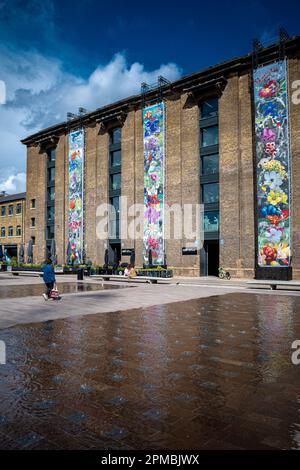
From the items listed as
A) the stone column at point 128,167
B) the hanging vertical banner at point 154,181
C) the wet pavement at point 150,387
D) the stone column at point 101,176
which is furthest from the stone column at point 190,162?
the wet pavement at point 150,387

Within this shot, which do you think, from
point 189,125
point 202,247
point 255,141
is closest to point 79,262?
point 202,247

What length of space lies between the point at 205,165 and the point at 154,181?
4989 mm

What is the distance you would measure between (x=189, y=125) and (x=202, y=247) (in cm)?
1059

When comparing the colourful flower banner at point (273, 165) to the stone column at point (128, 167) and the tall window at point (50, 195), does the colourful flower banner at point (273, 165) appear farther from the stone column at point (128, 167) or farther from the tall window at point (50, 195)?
the tall window at point (50, 195)

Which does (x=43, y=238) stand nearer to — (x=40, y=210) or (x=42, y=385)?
(x=40, y=210)

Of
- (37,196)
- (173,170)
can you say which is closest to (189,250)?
(173,170)

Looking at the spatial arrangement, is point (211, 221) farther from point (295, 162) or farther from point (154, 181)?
point (295, 162)

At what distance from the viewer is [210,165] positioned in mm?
28891

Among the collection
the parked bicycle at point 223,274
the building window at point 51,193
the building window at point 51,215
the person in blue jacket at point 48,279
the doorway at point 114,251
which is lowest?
the parked bicycle at point 223,274

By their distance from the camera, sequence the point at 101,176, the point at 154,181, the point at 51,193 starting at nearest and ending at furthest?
the point at 154,181 → the point at 101,176 → the point at 51,193

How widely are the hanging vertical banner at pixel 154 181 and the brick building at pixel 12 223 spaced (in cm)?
2310

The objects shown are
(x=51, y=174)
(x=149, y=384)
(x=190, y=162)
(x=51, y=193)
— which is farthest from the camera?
(x=51, y=174)

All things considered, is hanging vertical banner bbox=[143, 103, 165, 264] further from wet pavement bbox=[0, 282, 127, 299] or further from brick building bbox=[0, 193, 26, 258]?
brick building bbox=[0, 193, 26, 258]

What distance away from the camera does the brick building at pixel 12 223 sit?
158ft
